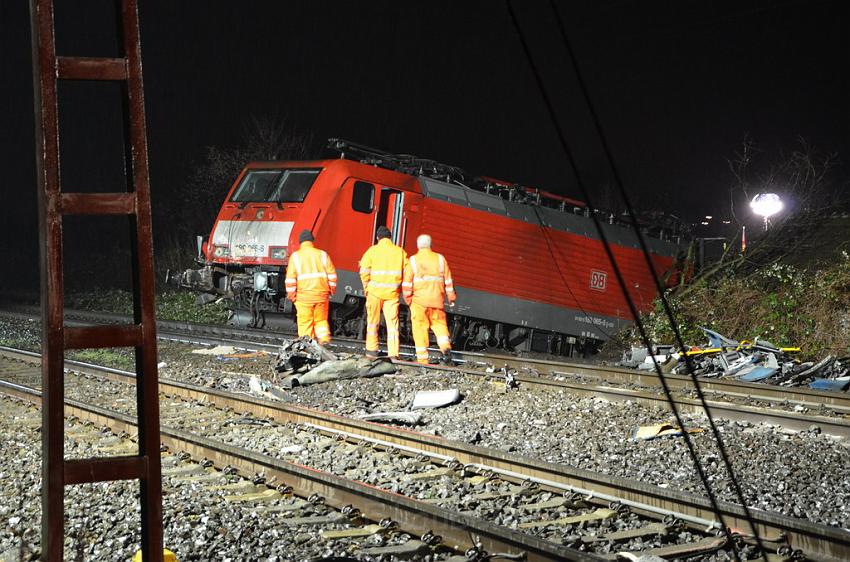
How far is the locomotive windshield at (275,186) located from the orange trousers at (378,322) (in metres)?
3.52

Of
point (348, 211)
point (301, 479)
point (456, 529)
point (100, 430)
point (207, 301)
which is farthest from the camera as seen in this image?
point (207, 301)

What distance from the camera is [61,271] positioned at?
9.79ft

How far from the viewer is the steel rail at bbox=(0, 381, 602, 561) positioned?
430 centimetres

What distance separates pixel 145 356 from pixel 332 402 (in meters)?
6.42

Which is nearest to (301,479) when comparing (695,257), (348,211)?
(348,211)

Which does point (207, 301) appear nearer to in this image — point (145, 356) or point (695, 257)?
point (695, 257)

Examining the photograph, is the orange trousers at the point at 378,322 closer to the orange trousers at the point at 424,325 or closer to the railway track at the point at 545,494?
the orange trousers at the point at 424,325

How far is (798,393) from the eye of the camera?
9.41m

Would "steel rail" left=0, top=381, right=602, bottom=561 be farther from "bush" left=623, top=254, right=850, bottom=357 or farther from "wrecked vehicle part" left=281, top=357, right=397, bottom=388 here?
"bush" left=623, top=254, right=850, bottom=357

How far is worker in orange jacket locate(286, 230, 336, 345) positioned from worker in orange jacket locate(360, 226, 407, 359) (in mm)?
513

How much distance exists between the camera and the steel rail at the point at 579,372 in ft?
30.6

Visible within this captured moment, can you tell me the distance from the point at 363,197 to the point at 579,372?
5203mm

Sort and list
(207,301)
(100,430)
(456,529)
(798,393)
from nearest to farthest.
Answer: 1. (456,529)
2. (100,430)
3. (798,393)
4. (207,301)

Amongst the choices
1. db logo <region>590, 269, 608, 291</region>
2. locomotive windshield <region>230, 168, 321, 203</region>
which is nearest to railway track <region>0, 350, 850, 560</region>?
locomotive windshield <region>230, 168, 321, 203</region>
